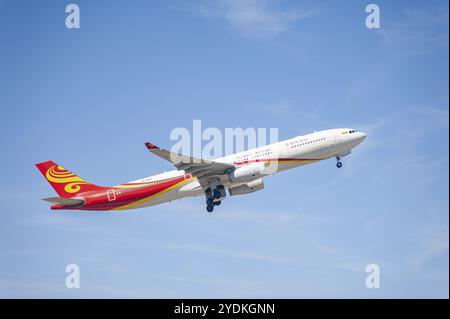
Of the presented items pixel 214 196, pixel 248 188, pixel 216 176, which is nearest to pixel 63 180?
pixel 214 196

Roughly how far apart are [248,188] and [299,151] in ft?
26.2

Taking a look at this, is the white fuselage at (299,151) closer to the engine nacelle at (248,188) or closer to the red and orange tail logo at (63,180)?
the engine nacelle at (248,188)

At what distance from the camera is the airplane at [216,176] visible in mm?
69562

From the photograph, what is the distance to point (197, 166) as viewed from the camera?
68.6m

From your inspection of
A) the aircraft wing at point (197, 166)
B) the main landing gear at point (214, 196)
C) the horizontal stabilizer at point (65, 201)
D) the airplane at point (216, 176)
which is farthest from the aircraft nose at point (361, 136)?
the horizontal stabilizer at point (65, 201)

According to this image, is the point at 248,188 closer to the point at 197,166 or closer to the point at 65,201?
the point at 197,166

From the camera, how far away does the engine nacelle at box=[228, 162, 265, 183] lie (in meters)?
68.8

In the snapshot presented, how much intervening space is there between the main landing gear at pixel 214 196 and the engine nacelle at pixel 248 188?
287 centimetres
